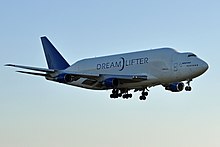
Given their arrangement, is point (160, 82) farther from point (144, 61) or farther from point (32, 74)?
point (32, 74)

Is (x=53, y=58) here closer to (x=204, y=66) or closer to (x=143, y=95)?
(x=143, y=95)

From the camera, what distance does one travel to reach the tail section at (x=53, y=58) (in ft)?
407

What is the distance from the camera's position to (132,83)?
107438mm

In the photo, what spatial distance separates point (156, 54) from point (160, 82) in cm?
381

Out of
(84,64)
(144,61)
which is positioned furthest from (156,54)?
(84,64)

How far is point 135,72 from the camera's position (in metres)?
109

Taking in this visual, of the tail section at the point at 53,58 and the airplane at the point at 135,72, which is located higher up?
the tail section at the point at 53,58

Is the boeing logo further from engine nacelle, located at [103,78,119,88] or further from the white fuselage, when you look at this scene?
engine nacelle, located at [103,78,119,88]

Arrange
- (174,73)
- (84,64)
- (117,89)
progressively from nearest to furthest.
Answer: (174,73), (117,89), (84,64)

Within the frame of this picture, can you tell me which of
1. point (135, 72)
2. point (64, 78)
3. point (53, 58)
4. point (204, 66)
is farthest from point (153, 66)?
point (53, 58)

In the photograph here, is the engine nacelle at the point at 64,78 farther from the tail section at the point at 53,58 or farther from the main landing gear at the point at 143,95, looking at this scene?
the tail section at the point at 53,58

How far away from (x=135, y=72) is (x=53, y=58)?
19925 millimetres

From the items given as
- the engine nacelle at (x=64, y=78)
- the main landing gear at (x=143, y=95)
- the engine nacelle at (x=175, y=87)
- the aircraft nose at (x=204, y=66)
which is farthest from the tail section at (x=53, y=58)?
the aircraft nose at (x=204, y=66)

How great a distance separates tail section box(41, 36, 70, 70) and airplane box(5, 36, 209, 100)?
7487mm
